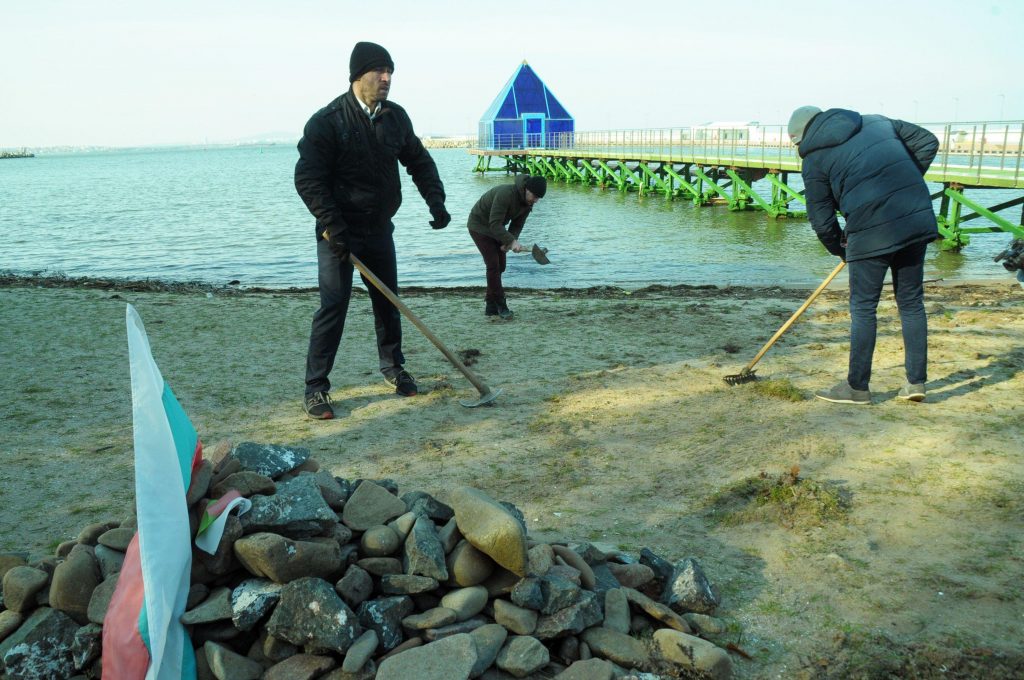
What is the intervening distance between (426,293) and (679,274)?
4814 millimetres

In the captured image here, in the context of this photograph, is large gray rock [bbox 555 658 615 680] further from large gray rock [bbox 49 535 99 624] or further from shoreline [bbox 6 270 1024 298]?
shoreline [bbox 6 270 1024 298]

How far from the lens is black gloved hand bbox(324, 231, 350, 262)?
4441mm

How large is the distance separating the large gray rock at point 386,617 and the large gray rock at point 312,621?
0.21ft

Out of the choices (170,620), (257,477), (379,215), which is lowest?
(170,620)

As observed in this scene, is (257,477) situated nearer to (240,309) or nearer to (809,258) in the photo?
(240,309)

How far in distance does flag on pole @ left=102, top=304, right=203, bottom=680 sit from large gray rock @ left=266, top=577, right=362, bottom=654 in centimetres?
28

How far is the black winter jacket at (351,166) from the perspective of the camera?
4.42m

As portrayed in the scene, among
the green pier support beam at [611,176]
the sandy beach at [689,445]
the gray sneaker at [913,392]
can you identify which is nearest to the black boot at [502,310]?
the sandy beach at [689,445]

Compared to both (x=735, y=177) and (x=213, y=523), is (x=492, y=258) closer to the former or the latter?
(x=213, y=523)

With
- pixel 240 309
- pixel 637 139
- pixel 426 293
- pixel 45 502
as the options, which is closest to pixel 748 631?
pixel 45 502

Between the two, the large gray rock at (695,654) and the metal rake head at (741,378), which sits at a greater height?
the large gray rock at (695,654)

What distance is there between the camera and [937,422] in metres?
4.38

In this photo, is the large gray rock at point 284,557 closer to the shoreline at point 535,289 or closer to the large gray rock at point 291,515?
the large gray rock at point 291,515

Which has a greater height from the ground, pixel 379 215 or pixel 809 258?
pixel 379 215
